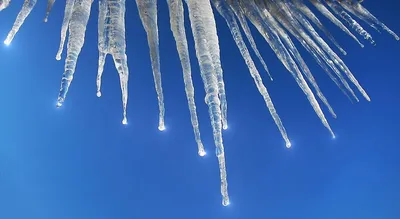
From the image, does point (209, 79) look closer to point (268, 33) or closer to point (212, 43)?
point (212, 43)

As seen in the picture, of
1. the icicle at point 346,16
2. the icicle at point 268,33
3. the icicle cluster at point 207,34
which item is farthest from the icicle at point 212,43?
the icicle at point 346,16

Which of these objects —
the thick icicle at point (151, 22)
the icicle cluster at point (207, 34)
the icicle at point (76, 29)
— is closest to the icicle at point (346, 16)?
the icicle cluster at point (207, 34)

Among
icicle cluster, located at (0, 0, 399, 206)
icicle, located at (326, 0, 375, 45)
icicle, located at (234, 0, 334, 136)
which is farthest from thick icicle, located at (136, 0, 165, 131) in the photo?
icicle, located at (326, 0, 375, 45)

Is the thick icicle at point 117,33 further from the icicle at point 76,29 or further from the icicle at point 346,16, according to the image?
the icicle at point 346,16

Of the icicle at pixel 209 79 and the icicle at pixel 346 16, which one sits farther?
the icicle at pixel 346 16

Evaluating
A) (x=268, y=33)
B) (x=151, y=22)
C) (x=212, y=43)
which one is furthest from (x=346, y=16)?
(x=151, y=22)

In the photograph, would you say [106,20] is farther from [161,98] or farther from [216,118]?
[216,118]

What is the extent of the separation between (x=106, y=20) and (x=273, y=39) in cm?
39

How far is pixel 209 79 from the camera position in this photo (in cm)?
74

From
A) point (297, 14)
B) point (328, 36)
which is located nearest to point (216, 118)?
point (297, 14)

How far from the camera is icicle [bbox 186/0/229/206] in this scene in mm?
714

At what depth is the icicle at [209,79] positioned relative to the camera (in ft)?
2.34

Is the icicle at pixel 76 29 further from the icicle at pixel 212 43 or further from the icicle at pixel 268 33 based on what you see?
the icicle at pixel 268 33

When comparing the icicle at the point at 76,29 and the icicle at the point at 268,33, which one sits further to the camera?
the icicle at the point at 268,33
